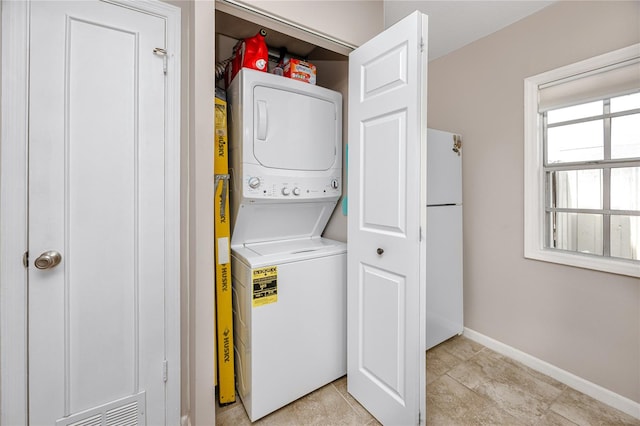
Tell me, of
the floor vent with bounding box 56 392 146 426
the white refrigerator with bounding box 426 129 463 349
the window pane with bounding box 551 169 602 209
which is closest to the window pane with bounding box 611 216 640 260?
the window pane with bounding box 551 169 602 209

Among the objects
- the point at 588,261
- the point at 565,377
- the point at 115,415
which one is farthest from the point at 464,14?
the point at 115,415

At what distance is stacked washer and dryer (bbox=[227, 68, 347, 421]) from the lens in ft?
5.14

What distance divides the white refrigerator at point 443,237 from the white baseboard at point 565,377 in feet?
0.84

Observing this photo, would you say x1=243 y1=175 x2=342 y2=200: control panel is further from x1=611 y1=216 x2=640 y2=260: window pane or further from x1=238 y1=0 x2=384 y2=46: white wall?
x1=611 y1=216 x2=640 y2=260: window pane

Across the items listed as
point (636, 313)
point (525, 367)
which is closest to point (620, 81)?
point (636, 313)

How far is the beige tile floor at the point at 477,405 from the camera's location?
63.0 inches

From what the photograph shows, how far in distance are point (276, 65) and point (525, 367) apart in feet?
10.1

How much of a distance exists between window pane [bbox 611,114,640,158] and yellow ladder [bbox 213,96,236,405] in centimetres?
259

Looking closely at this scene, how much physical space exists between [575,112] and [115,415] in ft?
11.4

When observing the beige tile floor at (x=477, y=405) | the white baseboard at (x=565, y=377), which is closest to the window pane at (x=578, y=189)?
the white baseboard at (x=565, y=377)

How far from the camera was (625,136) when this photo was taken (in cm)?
179

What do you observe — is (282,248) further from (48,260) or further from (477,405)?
(477,405)

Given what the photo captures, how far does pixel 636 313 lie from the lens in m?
1.67

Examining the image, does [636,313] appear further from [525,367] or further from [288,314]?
[288,314]
